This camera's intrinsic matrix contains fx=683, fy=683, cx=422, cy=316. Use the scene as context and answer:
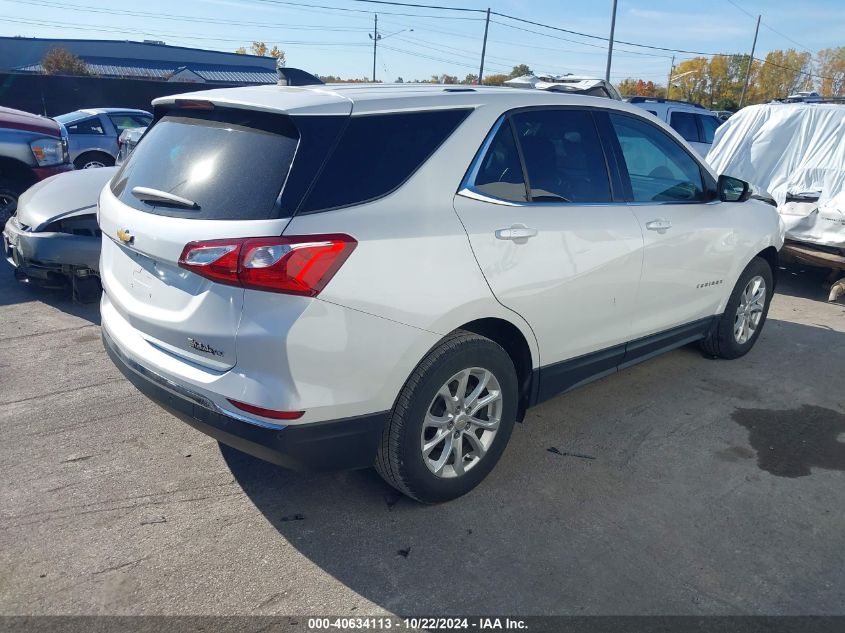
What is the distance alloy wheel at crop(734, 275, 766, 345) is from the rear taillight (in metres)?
3.78

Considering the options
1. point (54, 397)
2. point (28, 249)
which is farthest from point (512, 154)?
point (28, 249)

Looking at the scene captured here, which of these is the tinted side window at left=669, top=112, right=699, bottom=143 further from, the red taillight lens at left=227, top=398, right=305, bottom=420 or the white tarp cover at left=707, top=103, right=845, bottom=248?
the red taillight lens at left=227, top=398, right=305, bottom=420

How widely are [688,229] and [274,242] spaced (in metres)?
2.91

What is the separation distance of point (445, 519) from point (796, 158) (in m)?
7.44

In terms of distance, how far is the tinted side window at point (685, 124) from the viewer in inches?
509

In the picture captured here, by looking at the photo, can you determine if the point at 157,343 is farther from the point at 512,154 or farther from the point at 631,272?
the point at 631,272

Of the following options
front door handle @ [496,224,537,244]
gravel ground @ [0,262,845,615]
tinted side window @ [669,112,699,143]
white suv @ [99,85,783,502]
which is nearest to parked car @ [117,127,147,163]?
gravel ground @ [0,262,845,615]

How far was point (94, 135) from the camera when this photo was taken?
14.2m

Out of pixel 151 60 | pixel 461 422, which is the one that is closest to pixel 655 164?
Result: pixel 461 422

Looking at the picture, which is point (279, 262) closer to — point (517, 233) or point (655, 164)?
point (517, 233)

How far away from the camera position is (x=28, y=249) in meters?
5.86

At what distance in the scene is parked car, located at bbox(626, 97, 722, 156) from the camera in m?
12.8

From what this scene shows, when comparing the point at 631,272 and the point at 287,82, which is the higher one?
the point at 287,82

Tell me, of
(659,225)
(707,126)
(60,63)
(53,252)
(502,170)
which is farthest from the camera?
(60,63)
